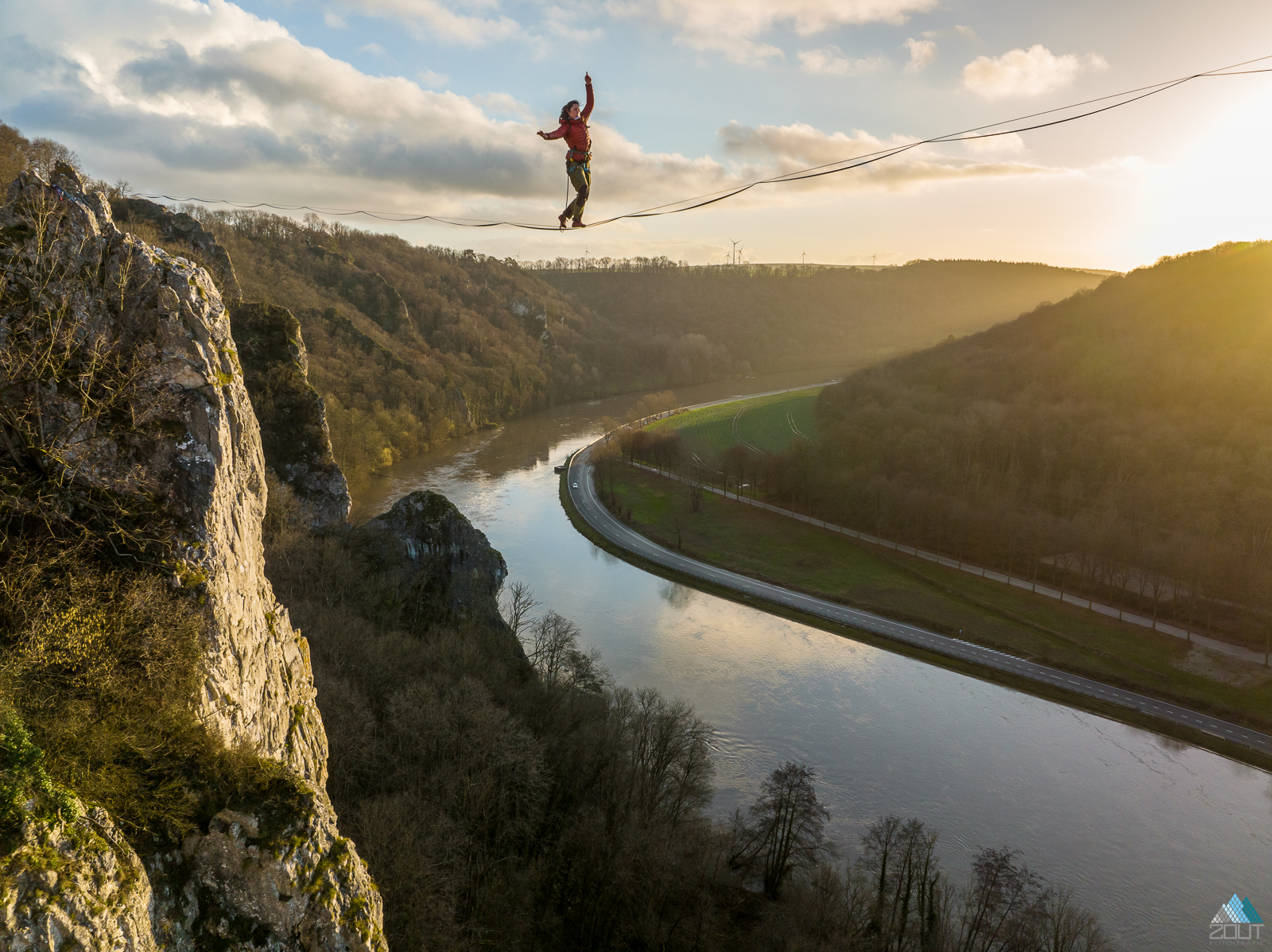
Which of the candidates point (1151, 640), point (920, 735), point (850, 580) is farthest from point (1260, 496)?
point (920, 735)

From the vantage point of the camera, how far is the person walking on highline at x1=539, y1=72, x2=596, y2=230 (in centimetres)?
930

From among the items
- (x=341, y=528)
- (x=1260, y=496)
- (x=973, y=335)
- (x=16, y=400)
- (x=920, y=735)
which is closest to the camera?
(x=16, y=400)

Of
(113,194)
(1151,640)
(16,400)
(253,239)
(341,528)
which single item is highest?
(253,239)

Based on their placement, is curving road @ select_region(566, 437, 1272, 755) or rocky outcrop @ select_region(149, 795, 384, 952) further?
curving road @ select_region(566, 437, 1272, 755)

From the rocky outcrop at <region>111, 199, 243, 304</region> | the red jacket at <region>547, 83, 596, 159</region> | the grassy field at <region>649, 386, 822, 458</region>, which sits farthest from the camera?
the grassy field at <region>649, 386, 822, 458</region>

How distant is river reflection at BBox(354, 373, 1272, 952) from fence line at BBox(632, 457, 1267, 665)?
988 cm

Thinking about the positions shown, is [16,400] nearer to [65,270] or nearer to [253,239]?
[65,270]

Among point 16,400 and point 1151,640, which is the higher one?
point 16,400

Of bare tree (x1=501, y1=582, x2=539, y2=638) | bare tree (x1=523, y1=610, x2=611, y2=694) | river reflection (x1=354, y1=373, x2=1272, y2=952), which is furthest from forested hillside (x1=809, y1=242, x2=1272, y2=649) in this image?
bare tree (x1=523, y1=610, x2=611, y2=694)

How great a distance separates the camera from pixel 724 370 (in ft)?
398

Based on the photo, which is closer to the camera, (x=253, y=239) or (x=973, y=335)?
(x=973, y=335)

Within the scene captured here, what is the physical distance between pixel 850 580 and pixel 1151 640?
15.2 metres

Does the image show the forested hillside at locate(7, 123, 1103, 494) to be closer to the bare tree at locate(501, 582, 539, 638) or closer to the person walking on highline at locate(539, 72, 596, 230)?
the bare tree at locate(501, 582, 539, 638)

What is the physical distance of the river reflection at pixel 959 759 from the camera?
20703 millimetres
